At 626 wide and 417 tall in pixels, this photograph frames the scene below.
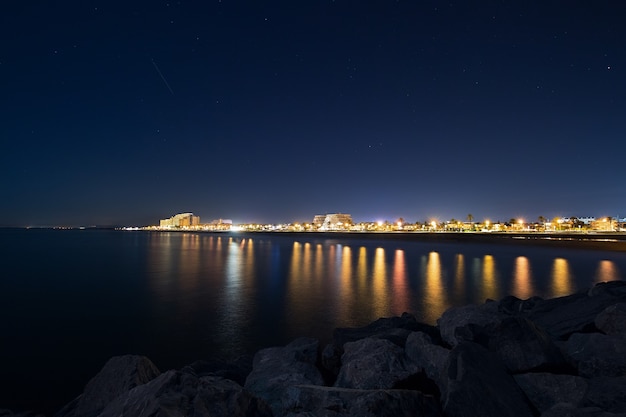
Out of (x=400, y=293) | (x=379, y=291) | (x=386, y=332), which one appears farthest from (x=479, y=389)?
(x=379, y=291)

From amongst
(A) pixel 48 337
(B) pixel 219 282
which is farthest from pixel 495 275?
(A) pixel 48 337

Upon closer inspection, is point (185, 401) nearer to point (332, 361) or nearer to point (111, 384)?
point (111, 384)

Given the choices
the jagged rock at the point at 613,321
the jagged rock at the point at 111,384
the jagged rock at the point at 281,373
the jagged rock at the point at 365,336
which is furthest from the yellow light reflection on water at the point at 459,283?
the jagged rock at the point at 111,384

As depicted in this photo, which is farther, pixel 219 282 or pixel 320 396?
pixel 219 282

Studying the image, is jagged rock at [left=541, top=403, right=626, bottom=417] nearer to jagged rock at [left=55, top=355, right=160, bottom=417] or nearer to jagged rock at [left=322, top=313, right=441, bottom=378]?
jagged rock at [left=322, top=313, right=441, bottom=378]

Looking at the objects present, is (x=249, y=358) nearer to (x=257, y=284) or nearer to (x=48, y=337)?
(x=48, y=337)

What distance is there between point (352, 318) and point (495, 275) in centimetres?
2394

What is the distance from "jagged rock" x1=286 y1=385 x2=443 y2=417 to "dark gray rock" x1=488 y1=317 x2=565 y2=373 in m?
1.95

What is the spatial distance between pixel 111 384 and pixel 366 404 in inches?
189

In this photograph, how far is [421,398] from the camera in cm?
516

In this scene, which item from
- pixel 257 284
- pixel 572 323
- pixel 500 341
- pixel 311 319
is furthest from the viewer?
pixel 257 284

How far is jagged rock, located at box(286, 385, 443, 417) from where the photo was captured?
4.83 metres

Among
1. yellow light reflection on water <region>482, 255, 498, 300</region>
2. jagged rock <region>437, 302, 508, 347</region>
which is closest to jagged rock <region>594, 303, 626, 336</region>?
jagged rock <region>437, 302, 508, 347</region>

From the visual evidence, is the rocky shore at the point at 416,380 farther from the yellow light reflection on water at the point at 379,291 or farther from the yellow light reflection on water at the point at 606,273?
the yellow light reflection on water at the point at 606,273
